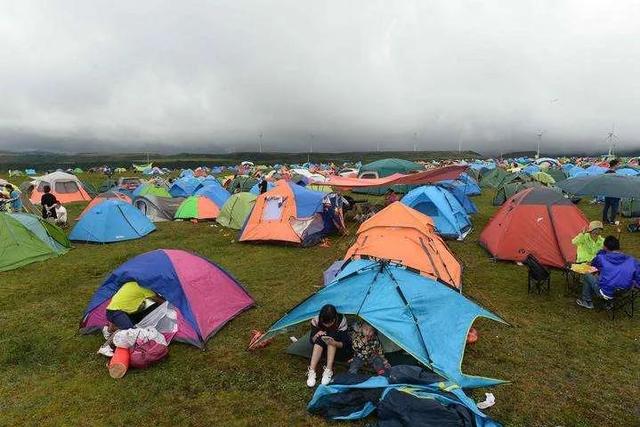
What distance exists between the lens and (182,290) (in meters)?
7.79

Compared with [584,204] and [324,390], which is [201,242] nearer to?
[324,390]

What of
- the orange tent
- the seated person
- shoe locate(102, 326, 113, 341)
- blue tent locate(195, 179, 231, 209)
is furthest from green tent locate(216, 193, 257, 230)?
shoe locate(102, 326, 113, 341)

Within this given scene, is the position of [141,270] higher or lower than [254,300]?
higher

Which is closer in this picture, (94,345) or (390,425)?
(390,425)

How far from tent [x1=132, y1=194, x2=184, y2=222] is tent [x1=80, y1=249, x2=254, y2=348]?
47.4 ft

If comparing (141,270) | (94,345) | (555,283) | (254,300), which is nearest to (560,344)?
(555,283)

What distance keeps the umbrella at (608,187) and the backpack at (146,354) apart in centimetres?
1151

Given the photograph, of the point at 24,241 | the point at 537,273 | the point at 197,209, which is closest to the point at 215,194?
the point at 197,209

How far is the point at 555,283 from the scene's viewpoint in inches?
421

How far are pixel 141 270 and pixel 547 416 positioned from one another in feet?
23.6

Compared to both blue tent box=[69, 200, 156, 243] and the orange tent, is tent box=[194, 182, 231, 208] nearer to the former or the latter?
blue tent box=[69, 200, 156, 243]

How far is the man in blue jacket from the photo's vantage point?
823 centimetres

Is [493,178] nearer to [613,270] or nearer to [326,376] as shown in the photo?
[613,270]

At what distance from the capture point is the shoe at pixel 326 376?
623 centimetres
